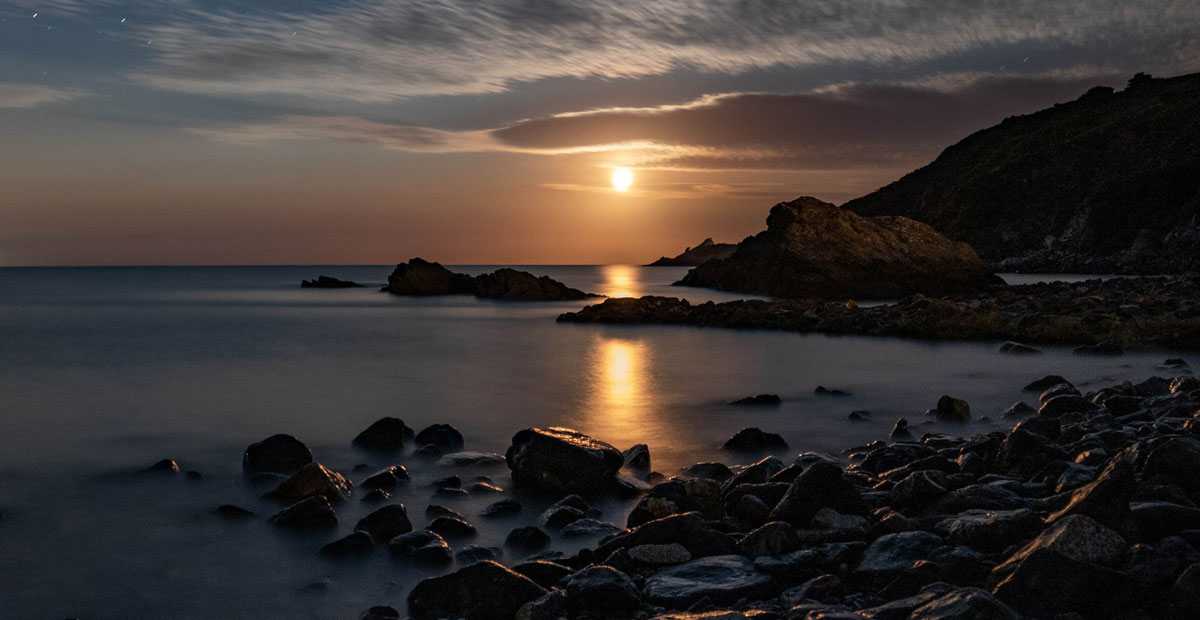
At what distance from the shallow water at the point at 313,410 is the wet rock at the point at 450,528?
203mm

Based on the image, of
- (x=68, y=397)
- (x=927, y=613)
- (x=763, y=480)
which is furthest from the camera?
(x=68, y=397)

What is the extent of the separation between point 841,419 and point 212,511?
942 centimetres

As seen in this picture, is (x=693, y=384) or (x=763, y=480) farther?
(x=693, y=384)

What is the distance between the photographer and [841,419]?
13227mm

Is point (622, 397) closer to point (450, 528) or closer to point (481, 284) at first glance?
point (450, 528)

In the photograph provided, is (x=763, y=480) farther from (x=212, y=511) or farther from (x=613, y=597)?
(x=212, y=511)

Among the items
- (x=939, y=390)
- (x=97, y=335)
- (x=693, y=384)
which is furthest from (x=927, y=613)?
(x=97, y=335)

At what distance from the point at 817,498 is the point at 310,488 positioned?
5.10 m

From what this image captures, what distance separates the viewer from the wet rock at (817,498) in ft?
21.2

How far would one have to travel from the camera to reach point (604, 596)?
16.9 ft

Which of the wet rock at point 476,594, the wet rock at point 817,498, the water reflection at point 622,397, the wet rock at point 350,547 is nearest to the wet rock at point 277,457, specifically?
the wet rock at point 350,547

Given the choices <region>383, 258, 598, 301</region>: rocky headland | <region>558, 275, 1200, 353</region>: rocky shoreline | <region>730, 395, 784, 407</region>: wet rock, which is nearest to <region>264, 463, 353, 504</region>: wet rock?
<region>730, 395, 784, 407</region>: wet rock

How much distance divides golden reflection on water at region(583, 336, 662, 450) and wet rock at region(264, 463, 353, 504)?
459 centimetres

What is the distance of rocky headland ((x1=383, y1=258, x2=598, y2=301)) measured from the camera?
2219 inches
